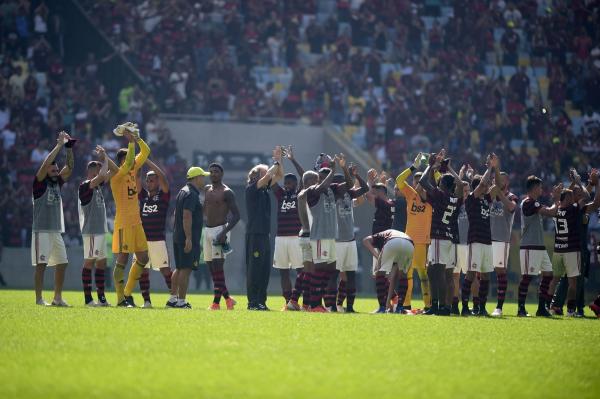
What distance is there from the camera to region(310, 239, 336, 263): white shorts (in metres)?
18.9

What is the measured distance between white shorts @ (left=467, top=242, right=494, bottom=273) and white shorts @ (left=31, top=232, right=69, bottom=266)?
7.12 meters

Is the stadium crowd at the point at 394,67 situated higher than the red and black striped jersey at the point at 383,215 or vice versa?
the stadium crowd at the point at 394,67

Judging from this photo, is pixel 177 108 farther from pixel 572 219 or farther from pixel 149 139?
pixel 572 219

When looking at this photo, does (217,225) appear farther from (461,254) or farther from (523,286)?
(523,286)

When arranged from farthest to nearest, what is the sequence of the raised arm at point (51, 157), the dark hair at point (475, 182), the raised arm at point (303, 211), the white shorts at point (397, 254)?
the dark hair at point (475, 182) < the white shorts at point (397, 254) < the raised arm at point (303, 211) < the raised arm at point (51, 157)

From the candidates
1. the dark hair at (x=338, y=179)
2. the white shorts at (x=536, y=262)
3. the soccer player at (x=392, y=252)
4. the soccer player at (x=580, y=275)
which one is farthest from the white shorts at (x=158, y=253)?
the soccer player at (x=580, y=275)

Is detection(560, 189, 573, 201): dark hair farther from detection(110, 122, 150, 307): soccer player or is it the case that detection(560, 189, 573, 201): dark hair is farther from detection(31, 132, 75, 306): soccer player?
detection(31, 132, 75, 306): soccer player

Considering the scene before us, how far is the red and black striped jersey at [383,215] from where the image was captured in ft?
67.5

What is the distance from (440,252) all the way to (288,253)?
288cm

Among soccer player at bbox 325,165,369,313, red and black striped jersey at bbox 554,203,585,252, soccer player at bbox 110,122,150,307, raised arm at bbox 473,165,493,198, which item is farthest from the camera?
red and black striped jersey at bbox 554,203,585,252

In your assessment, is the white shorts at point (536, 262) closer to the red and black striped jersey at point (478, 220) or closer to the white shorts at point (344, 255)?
the red and black striped jersey at point (478, 220)

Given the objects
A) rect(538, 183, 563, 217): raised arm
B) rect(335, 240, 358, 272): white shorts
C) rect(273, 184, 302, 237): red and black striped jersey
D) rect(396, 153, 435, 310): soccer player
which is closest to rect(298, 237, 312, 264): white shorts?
rect(273, 184, 302, 237): red and black striped jersey

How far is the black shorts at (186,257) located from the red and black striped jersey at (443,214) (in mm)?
4118

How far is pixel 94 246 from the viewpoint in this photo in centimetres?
1873
